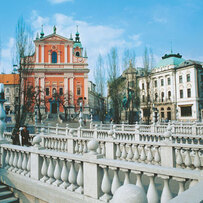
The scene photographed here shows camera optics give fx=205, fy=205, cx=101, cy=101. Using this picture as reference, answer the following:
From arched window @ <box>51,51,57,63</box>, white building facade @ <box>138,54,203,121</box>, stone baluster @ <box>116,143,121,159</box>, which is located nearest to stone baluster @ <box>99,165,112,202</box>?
stone baluster @ <box>116,143,121,159</box>

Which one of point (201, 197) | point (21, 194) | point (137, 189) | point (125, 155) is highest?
point (137, 189)

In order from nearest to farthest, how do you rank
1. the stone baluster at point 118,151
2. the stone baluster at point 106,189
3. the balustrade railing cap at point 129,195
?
1. the balustrade railing cap at point 129,195
2. the stone baluster at point 106,189
3. the stone baluster at point 118,151

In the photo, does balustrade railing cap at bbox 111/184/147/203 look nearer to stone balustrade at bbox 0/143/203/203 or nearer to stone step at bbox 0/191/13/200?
stone balustrade at bbox 0/143/203/203

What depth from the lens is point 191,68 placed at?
150 ft

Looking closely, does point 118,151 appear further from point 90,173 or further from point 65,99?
point 65,99

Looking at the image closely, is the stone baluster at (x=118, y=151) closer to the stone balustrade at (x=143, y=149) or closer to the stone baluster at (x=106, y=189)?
the stone balustrade at (x=143, y=149)

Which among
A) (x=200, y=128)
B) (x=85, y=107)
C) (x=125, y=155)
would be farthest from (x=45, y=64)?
(x=125, y=155)

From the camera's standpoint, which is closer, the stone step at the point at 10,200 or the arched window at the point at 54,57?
the stone step at the point at 10,200

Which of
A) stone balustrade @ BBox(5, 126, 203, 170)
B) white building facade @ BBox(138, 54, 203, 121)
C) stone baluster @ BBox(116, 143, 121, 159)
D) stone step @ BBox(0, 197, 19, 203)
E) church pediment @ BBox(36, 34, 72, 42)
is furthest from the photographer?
church pediment @ BBox(36, 34, 72, 42)

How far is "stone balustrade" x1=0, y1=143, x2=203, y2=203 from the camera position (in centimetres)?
271

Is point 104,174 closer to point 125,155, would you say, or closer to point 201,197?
point 201,197

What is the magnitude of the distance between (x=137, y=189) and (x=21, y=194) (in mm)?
4182

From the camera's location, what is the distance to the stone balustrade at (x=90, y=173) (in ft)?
8.91

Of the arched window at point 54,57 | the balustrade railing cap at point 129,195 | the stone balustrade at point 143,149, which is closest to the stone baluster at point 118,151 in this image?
the stone balustrade at point 143,149
